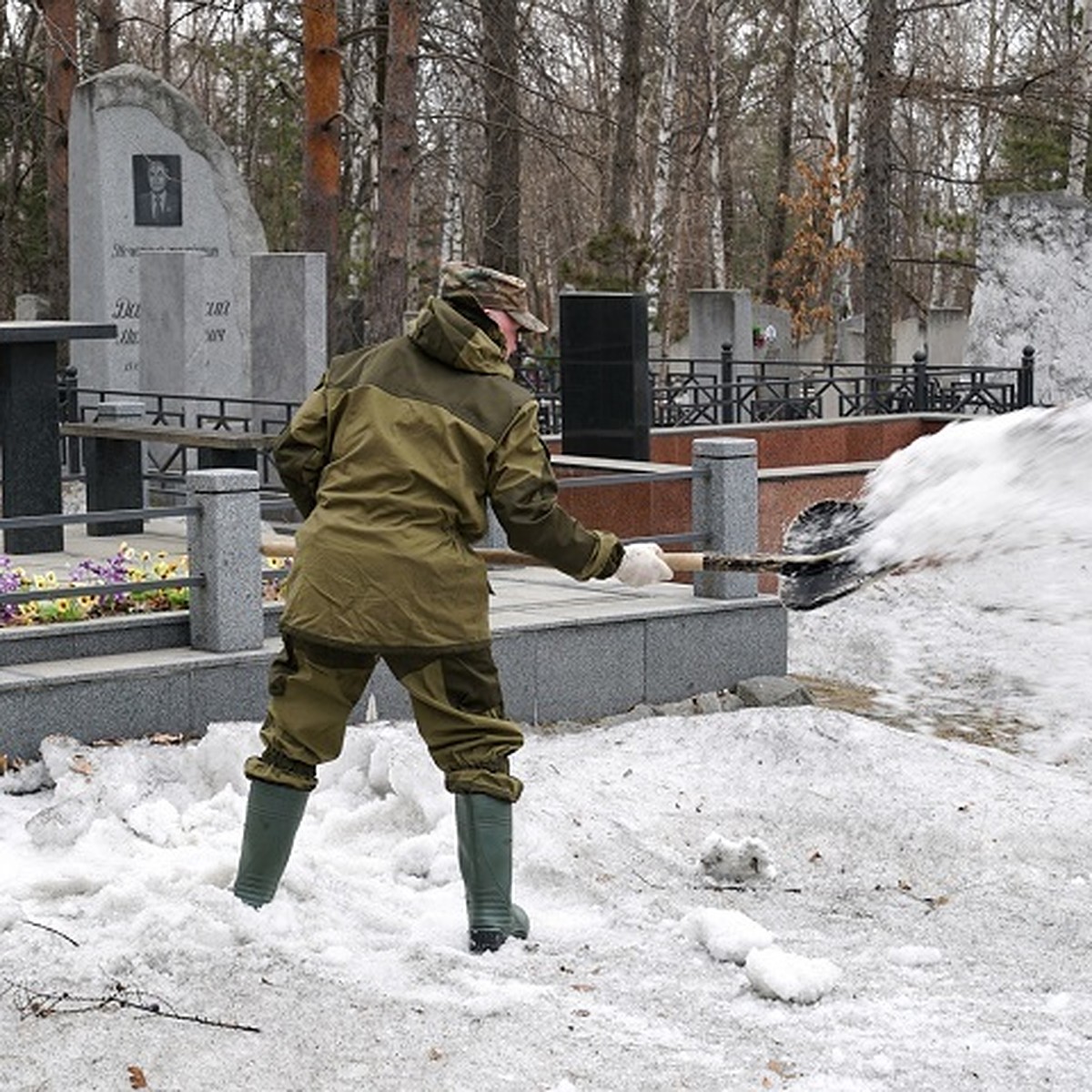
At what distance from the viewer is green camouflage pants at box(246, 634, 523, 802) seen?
600 cm

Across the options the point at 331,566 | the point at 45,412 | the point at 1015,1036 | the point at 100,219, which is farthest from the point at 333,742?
the point at 100,219

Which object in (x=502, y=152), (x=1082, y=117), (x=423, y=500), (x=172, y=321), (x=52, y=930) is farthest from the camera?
(x=1082, y=117)

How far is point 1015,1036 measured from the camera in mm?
5793

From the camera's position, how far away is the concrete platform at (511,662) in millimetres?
8484

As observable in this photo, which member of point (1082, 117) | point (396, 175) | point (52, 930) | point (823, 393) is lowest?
point (52, 930)

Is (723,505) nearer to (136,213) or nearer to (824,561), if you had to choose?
(824,561)

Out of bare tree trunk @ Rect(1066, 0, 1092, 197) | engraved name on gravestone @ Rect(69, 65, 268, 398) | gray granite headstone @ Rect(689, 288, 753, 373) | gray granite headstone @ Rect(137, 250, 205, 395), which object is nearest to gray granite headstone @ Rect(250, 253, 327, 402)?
gray granite headstone @ Rect(137, 250, 205, 395)

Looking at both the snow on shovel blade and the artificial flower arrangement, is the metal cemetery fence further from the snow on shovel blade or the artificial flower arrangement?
the snow on shovel blade

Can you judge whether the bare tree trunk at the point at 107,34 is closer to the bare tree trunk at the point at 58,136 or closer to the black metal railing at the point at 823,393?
the bare tree trunk at the point at 58,136

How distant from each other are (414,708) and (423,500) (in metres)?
0.53

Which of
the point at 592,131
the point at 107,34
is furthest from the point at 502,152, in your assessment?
the point at 592,131

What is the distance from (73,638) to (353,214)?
1042 inches

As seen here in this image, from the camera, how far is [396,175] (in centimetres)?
2131

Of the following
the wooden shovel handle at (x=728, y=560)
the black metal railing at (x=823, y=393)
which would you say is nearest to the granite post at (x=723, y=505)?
the wooden shovel handle at (x=728, y=560)
